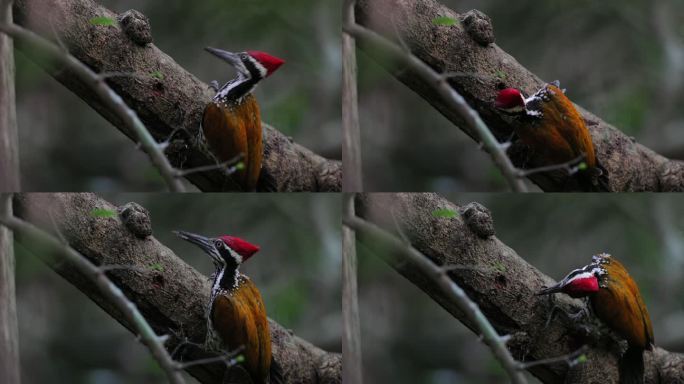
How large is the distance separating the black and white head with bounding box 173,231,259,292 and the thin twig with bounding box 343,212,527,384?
1.64 ft

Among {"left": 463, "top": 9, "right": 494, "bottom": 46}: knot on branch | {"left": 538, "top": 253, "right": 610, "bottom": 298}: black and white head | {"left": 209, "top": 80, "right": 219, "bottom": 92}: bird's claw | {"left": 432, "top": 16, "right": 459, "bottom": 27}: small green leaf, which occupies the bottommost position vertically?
{"left": 209, "top": 80, "right": 219, "bottom": 92}: bird's claw

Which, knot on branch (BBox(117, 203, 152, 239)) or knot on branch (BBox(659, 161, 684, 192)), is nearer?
knot on branch (BBox(117, 203, 152, 239))

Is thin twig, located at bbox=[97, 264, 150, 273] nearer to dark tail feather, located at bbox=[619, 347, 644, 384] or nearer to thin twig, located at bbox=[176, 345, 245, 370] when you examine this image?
thin twig, located at bbox=[176, 345, 245, 370]

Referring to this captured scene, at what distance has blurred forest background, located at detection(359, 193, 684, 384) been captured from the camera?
12.6 feet

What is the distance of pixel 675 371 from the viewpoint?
3.86 m

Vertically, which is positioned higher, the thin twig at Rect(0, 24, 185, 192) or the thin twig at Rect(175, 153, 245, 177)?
the thin twig at Rect(175, 153, 245, 177)

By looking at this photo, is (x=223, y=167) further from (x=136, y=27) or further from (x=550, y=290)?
(x=550, y=290)

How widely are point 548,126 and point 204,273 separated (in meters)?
1.57

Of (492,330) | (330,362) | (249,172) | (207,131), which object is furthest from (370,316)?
(207,131)

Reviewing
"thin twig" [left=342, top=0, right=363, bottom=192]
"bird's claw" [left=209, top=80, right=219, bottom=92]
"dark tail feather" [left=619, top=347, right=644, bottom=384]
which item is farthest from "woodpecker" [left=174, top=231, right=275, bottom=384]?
"dark tail feather" [left=619, top=347, right=644, bottom=384]

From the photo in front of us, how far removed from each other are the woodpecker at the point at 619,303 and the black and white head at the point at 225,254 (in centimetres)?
127

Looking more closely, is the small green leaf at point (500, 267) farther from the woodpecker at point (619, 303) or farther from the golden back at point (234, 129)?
the golden back at point (234, 129)

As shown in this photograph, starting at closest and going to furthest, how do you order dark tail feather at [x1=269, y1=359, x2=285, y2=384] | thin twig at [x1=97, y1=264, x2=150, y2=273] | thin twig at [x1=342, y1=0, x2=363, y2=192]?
thin twig at [x1=97, y1=264, x2=150, y2=273] → dark tail feather at [x1=269, y1=359, x2=285, y2=384] → thin twig at [x1=342, y1=0, x2=363, y2=192]

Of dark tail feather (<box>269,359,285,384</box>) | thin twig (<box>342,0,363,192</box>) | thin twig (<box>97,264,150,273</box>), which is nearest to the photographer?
thin twig (<box>97,264,150,273</box>)
